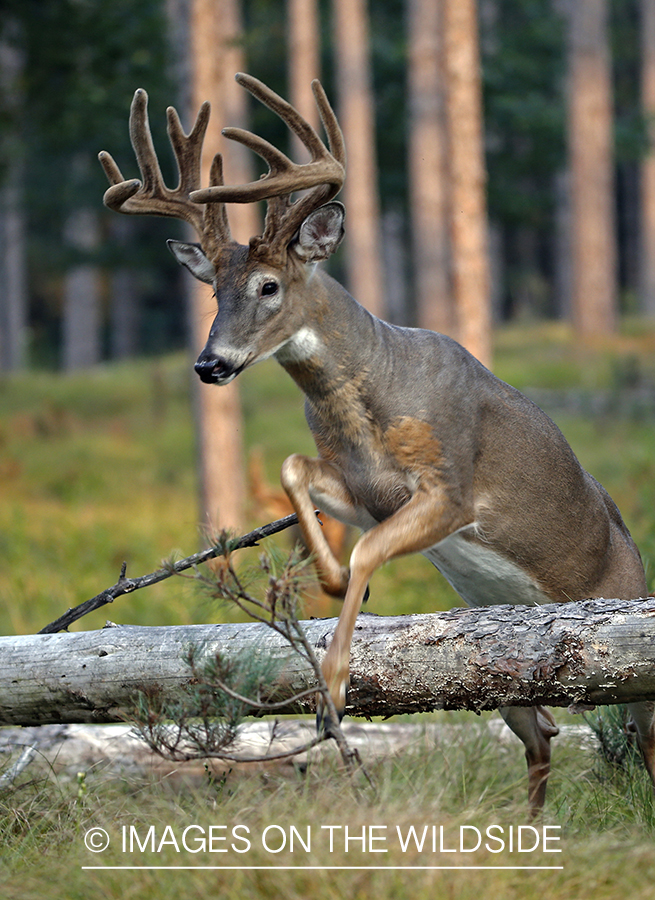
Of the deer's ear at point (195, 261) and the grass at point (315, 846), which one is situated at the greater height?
the deer's ear at point (195, 261)

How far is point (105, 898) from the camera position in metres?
2.84

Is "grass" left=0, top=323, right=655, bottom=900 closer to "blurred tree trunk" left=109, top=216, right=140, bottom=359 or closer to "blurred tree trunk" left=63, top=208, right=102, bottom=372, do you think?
"blurred tree trunk" left=63, top=208, right=102, bottom=372

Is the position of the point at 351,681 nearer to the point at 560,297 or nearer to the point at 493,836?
the point at 493,836

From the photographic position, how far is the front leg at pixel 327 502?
390cm

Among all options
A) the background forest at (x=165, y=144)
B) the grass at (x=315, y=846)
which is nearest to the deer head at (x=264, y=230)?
the grass at (x=315, y=846)

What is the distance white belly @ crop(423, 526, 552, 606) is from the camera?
13.7 ft

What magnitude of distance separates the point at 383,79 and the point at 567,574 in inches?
821

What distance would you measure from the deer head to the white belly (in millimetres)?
960

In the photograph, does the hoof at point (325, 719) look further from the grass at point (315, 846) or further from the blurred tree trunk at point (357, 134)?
the blurred tree trunk at point (357, 134)

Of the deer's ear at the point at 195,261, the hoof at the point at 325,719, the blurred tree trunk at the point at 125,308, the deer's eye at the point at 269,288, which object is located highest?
the deer's ear at the point at 195,261

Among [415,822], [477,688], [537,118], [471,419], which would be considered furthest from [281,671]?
[537,118]

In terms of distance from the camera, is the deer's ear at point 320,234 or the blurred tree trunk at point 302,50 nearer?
the deer's ear at point 320,234

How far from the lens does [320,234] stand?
4000mm

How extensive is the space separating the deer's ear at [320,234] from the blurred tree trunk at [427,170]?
12871 millimetres
